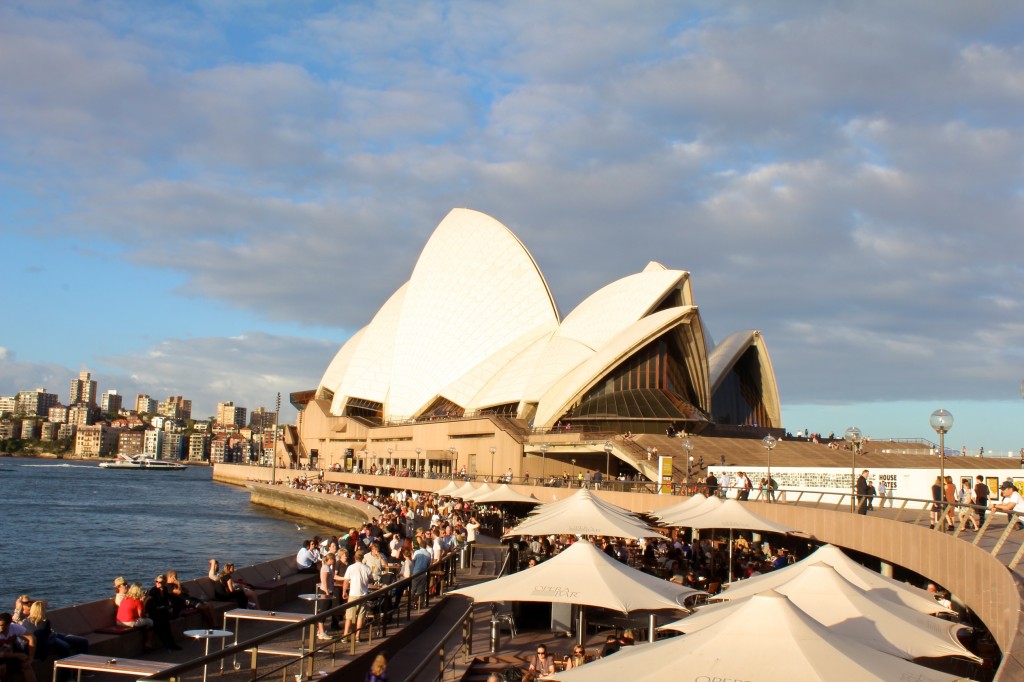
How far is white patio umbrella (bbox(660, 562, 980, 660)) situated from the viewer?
299 inches

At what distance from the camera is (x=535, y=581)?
911 cm

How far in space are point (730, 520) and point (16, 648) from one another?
36.5ft

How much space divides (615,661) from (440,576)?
7407 mm

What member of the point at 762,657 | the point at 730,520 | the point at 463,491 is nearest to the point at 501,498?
the point at 463,491

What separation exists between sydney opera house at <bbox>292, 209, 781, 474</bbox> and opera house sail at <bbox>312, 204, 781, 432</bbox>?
81 mm

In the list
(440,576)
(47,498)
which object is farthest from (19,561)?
(47,498)

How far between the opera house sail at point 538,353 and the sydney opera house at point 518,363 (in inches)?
3.2

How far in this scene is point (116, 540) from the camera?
34906mm

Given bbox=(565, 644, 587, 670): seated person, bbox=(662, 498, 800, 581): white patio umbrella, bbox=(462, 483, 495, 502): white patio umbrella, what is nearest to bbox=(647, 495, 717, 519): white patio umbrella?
bbox=(662, 498, 800, 581): white patio umbrella

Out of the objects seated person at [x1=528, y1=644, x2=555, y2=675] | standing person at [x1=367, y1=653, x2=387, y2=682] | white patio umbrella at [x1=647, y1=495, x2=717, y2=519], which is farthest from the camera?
white patio umbrella at [x1=647, y1=495, x2=717, y2=519]

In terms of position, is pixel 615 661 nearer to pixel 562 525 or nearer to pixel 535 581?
pixel 535 581

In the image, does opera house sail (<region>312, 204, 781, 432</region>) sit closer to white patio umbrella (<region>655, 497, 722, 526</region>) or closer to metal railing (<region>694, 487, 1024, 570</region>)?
metal railing (<region>694, 487, 1024, 570</region>)

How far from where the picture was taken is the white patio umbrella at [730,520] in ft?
50.4

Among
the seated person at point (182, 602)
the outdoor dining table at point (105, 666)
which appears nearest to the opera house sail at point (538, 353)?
the seated person at point (182, 602)
